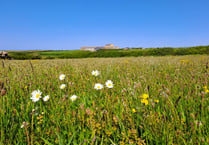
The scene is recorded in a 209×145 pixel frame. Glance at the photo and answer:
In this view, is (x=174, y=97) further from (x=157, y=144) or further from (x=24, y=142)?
(x=24, y=142)

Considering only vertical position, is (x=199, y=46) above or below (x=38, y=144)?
above

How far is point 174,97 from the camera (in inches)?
73.5

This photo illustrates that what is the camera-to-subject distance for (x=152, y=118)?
132 centimetres

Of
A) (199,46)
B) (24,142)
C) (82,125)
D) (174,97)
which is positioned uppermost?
(199,46)

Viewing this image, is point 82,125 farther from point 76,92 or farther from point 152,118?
point 76,92

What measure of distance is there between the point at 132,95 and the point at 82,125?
2.52 feet

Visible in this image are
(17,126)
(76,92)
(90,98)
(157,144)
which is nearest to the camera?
(157,144)

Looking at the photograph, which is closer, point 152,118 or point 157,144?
point 157,144

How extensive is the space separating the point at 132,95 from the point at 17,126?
1.41 metres

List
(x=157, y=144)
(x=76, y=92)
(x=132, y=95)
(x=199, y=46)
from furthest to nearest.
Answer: (x=199, y=46) → (x=76, y=92) → (x=132, y=95) → (x=157, y=144)

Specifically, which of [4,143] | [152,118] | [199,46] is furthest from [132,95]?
[199,46]

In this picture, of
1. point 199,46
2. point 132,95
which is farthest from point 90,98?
point 199,46

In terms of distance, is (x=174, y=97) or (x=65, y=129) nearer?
(x=65, y=129)

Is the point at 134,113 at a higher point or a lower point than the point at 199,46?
lower
